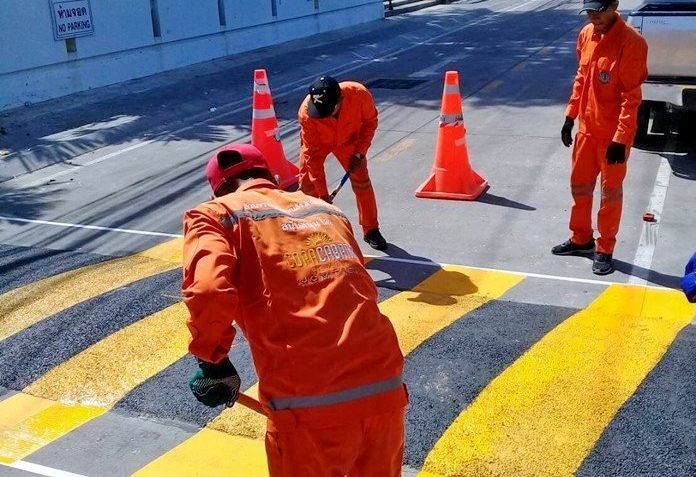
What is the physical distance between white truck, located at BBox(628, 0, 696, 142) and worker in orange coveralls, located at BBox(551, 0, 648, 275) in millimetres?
2689

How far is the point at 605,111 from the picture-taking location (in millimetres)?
6211

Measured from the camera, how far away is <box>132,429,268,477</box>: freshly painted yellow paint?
4.06 m

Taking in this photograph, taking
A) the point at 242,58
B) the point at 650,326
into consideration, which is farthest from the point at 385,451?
the point at 242,58

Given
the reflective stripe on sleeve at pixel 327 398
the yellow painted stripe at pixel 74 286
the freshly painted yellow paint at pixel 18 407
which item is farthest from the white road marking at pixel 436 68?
the reflective stripe on sleeve at pixel 327 398

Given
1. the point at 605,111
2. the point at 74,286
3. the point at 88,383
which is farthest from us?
the point at 74,286

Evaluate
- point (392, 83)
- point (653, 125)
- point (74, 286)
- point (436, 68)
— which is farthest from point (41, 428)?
point (436, 68)

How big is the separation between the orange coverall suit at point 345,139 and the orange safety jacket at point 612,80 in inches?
66.4

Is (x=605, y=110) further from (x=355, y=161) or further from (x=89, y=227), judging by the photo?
(x=89, y=227)

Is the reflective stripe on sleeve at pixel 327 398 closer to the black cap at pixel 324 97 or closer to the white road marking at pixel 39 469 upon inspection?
the white road marking at pixel 39 469

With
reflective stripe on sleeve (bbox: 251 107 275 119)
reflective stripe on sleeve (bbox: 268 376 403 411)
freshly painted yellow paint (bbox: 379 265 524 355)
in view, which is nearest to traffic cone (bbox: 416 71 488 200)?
freshly painted yellow paint (bbox: 379 265 524 355)

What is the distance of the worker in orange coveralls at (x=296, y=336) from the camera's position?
2682 mm

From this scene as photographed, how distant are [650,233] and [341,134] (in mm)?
2800

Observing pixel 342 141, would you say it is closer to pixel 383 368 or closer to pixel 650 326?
pixel 650 326

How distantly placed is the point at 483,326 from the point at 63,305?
3046 millimetres
